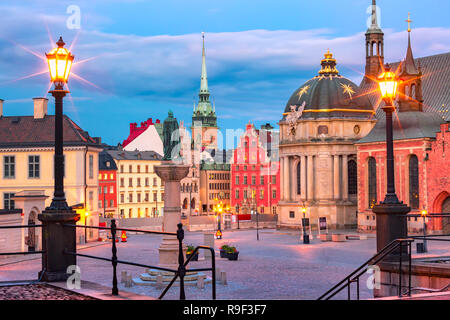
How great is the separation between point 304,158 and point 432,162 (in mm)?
16767

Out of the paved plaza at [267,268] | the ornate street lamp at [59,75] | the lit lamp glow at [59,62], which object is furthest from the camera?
the paved plaza at [267,268]

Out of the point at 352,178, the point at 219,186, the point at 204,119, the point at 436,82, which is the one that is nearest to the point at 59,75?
the point at 436,82

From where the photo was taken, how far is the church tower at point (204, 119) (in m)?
154

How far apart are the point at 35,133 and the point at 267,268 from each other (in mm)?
26687

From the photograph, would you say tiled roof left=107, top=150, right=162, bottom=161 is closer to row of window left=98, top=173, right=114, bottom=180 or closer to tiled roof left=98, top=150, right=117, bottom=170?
tiled roof left=98, top=150, right=117, bottom=170

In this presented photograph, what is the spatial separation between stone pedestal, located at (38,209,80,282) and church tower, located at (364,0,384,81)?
69.5 m

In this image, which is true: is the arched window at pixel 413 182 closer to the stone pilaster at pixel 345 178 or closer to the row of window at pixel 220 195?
the stone pilaster at pixel 345 178

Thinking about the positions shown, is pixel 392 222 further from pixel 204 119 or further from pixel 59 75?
pixel 204 119

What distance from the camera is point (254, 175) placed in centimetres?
10812

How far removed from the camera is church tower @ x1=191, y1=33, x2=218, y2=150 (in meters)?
154

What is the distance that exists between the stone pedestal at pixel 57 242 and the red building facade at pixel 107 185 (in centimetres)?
8733

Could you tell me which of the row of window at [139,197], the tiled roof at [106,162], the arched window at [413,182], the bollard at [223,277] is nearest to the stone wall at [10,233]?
the bollard at [223,277]
